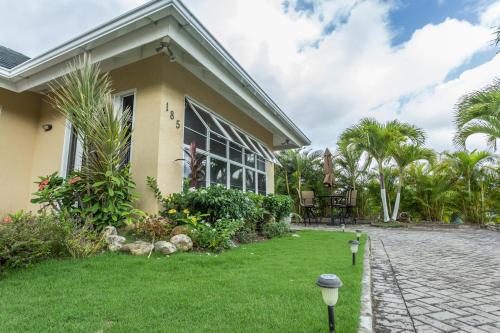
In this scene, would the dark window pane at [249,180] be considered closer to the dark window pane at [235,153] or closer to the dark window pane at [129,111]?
the dark window pane at [235,153]

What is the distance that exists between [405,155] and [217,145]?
8.28 metres

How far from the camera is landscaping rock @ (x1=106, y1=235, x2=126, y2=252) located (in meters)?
4.39

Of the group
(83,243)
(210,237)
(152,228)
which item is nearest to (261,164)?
(210,237)

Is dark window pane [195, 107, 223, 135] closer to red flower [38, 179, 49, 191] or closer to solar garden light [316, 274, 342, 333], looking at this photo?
red flower [38, 179, 49, 191]

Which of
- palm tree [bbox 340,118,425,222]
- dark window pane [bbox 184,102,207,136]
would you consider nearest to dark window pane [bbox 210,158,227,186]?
dark window pane [bbox 184,102,207,136]

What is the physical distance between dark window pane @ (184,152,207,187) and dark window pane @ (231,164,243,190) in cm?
161

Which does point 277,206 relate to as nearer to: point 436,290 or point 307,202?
point 307,202

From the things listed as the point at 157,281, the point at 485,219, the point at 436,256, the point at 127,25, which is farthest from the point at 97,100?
the point at 485,219

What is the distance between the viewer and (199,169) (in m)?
6.66

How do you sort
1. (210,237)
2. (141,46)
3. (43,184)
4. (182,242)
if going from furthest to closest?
(141,46)
(43,184)
(210,237)
(182,242)

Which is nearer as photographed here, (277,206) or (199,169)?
(199,169)

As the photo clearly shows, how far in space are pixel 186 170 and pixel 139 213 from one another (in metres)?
1.71

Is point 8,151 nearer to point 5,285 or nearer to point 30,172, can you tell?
point 30,172

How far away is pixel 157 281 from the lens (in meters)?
3.19
